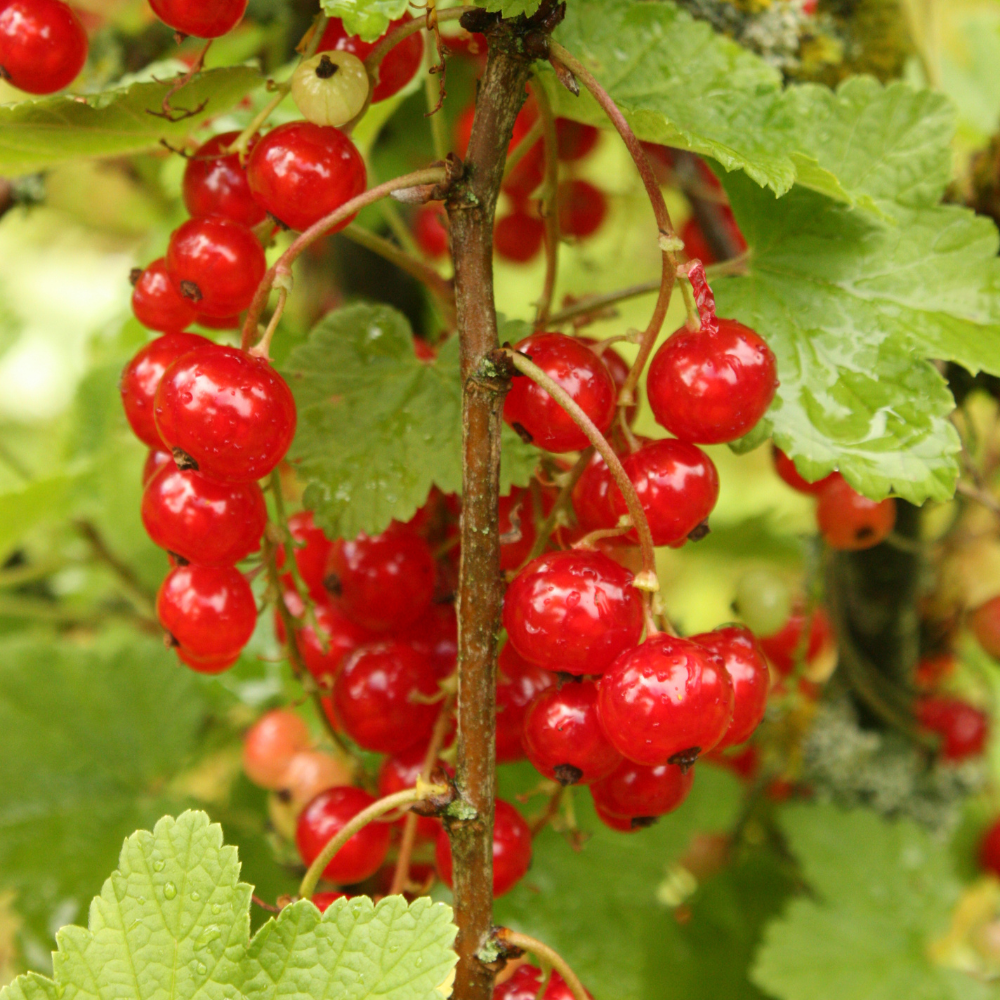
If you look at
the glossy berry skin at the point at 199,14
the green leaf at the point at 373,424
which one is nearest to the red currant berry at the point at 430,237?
the green leaf at the point at 373,424

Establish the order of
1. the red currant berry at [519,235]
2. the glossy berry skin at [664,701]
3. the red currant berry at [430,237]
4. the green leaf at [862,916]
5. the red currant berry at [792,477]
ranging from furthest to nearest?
1. the red currant berry at [430,237]
2. the red currant berry at [519,235]
3. the green leaf at [862,916]
4. the red currant berry at [792,477]
5. the glossy berry skin at [664,701]

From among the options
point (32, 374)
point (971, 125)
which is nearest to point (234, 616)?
point (971, 125)

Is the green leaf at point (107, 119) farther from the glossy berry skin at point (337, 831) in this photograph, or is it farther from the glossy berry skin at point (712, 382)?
the glossy berry skin at point (337, 831)

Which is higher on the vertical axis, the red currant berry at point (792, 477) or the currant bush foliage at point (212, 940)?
the red currant berry at point (792, 477)

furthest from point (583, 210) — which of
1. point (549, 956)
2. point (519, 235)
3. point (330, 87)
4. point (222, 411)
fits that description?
point (549, 956)

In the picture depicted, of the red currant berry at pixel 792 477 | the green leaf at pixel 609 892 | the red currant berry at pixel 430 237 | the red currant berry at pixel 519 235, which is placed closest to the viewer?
the red currant berry at pixel 792 477

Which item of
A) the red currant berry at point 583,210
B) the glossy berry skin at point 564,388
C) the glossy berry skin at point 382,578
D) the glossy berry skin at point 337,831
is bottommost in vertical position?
the glossy berry skin at point 337,831

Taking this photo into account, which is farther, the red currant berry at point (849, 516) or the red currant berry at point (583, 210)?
the red currant berry at point (583, 210)
